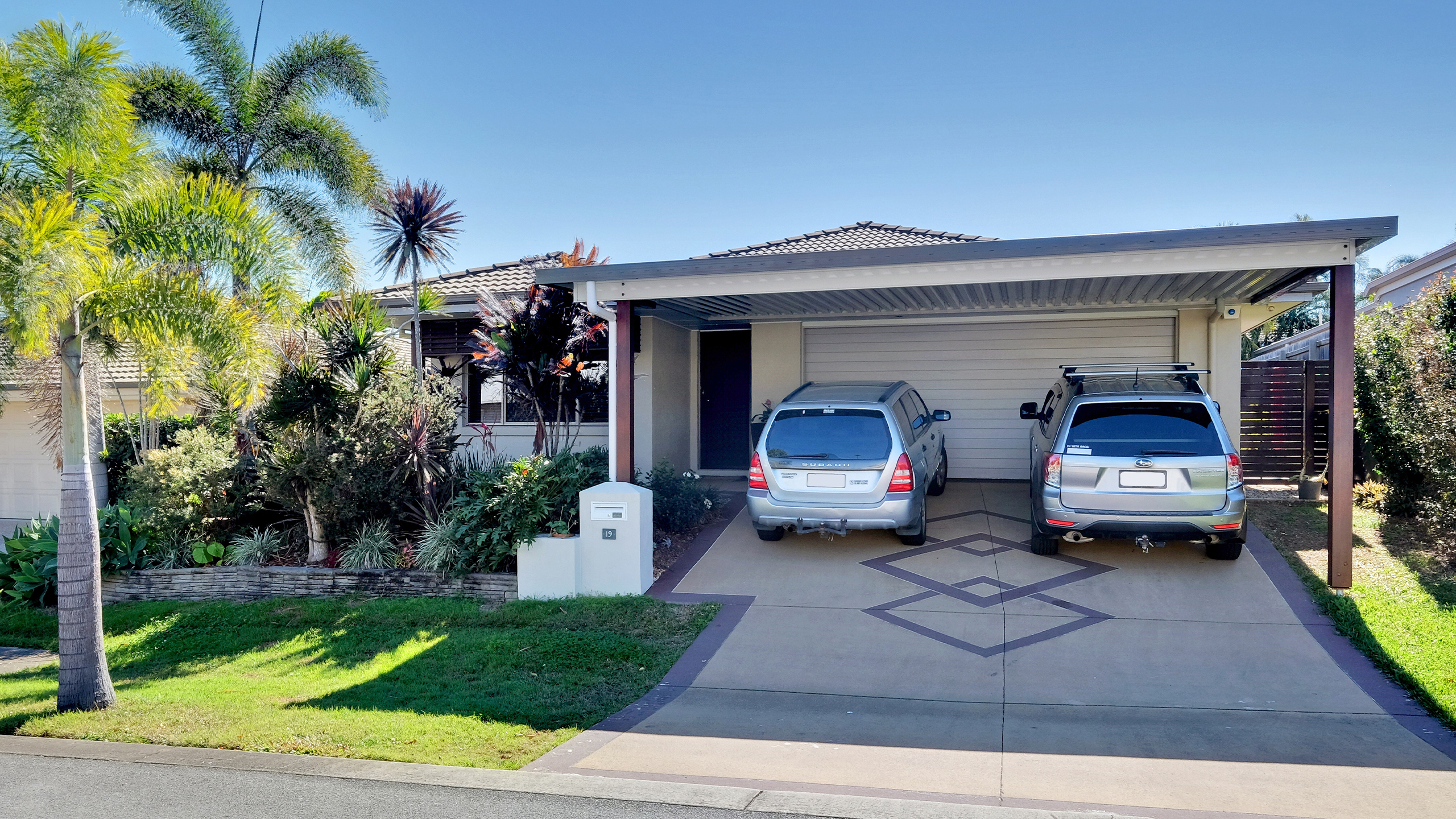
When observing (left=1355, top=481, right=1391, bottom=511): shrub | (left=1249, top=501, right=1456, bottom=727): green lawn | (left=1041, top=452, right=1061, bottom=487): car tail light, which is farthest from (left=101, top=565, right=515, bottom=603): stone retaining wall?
(left=1355, top=481, right=1391, bottom=511): shrub

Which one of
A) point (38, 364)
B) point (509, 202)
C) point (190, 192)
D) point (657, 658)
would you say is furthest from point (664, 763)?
point (509, 202)

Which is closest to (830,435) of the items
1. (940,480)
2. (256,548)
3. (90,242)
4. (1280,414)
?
(940,480)

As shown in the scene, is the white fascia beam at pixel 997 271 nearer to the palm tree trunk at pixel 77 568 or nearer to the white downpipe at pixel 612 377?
the white downpipe at pixel 612 377

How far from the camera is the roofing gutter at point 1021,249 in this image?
6.43 m

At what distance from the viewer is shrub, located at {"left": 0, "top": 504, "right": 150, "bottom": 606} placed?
9.52m

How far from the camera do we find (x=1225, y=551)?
7.71 meters

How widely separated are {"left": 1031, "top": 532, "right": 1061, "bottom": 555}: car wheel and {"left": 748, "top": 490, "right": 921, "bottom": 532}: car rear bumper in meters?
1.26

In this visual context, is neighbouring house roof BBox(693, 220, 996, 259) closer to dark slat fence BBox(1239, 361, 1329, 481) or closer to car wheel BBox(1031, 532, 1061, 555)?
dark slat fence BBox(1239, 361, 1329, 481)

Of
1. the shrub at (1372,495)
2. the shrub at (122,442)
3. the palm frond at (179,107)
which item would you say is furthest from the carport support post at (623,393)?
the palm frond at (179,107)

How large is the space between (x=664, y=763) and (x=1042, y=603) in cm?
407

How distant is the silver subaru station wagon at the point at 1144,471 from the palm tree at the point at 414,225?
9.38 meters

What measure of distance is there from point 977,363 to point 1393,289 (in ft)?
33.4

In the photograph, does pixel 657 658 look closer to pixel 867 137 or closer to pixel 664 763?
pixel 664 763

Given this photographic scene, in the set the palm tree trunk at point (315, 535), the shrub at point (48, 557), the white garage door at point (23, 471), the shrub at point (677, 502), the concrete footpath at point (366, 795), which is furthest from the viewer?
the white garage door at point (23, 471)
